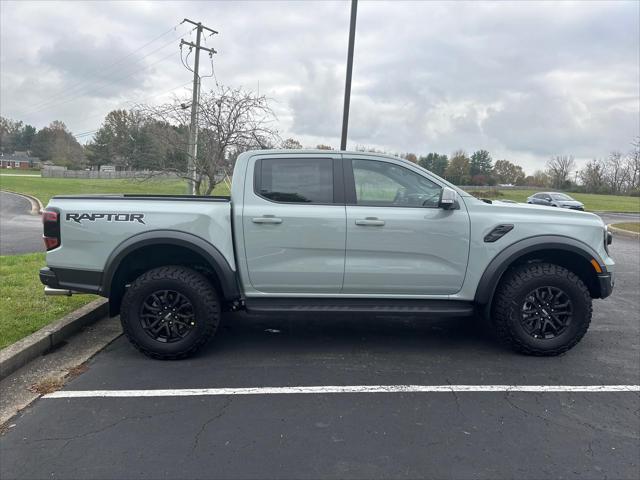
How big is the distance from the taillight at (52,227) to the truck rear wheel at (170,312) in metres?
0.79

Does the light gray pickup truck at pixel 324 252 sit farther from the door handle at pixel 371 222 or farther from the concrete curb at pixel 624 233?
the concrete curb at pixel 624 233

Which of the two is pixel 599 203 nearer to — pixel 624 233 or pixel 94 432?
pixel 624 233

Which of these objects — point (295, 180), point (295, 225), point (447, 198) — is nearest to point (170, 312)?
point (295, 225)

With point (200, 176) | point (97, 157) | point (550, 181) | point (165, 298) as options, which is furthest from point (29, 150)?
point (165, 298)

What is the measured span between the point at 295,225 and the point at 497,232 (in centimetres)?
183

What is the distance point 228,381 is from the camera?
3787 millimetres

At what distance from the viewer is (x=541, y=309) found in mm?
4309

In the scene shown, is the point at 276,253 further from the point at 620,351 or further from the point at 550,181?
the point at 550,181

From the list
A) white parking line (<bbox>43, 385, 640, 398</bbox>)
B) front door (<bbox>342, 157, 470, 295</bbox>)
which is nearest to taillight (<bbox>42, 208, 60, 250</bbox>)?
white parking line (<bbox>43, 385, 640, 398</bbox>)

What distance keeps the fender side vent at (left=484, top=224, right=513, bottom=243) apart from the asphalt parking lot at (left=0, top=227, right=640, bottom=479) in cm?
112

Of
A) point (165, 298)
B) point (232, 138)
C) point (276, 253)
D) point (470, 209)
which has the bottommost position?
point (165, 298)

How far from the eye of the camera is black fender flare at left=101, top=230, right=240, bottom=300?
13.3ft

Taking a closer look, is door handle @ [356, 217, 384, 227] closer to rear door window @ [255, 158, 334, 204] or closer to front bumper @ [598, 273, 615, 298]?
rear door window @ [255, 158, 334, 204]

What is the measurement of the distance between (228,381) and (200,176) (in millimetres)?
8344
